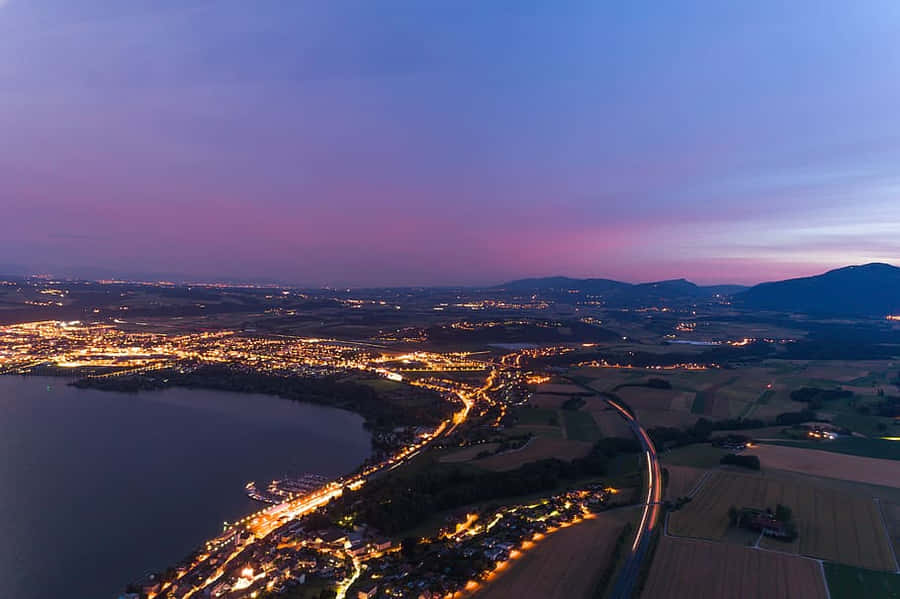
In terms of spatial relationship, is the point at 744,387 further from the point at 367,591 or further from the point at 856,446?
the point at 367,591

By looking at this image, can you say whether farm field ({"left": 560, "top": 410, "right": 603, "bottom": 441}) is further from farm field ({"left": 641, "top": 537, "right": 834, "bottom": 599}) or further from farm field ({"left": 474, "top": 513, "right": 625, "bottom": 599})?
farm field ({"left": 641, "top": 537, "right": 834, "bottom": 599})

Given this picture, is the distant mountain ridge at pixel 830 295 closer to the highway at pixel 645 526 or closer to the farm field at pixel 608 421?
the farm field at pixel 608 421

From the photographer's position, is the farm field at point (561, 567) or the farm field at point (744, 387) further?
the farm field at point (744, 387)

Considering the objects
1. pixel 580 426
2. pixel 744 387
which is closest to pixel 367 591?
pixel 580 426

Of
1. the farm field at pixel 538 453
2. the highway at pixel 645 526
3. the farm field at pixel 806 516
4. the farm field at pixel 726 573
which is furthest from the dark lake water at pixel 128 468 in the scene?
the farm field at pixel 806 516

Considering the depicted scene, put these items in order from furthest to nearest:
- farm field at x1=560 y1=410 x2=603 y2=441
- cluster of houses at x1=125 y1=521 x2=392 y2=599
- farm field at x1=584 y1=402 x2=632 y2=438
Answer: farm field at x1=584 y1=402 x2=632 y2=438 → farm field at x1=560 y1=410 x2=603 y2=441 → cluster of houses at x1=125 y1=521 x2=392 y2=599

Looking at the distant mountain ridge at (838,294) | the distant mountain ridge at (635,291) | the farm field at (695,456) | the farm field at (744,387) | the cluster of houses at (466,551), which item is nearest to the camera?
the cluster of houses at (466,551)

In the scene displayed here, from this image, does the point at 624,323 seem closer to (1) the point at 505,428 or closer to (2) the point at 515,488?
(1) the point at 505,428

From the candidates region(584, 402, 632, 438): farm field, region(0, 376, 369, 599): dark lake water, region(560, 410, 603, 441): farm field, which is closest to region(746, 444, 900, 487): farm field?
region(584, 402, 632, 438): farm field
